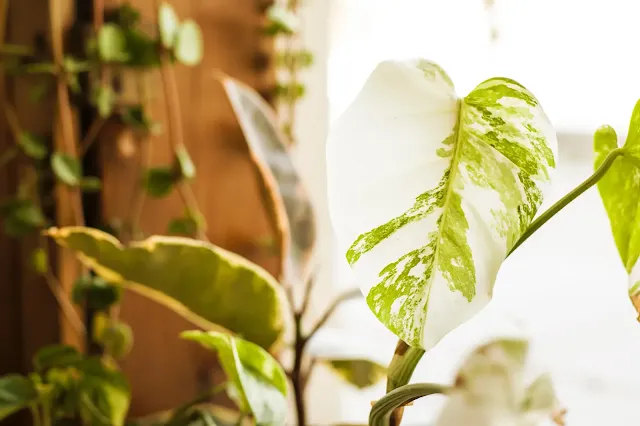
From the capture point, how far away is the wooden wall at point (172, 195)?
0.65m

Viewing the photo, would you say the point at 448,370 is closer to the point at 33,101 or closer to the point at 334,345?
the point at 334,345

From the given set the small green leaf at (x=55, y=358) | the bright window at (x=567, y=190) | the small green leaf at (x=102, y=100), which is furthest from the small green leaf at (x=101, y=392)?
the bright window at (x=567, y=190)

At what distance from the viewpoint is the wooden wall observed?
2.13 feet

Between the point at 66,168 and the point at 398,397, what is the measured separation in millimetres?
435

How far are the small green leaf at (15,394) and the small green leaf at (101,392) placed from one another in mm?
37

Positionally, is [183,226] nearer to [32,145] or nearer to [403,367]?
[32,145]

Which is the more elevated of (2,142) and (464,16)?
(464,16)

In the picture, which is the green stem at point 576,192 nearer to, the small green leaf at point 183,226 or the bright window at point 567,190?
the bright window at point 567,190

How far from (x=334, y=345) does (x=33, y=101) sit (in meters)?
0.46

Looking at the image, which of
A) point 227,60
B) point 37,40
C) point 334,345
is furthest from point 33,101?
point 334,345

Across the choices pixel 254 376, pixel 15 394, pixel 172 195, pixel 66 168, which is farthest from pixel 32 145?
pixel 254 376

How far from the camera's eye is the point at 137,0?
64 cm

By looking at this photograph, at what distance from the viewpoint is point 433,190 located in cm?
28

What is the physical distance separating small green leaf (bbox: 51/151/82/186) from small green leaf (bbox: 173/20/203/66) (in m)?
0.15
